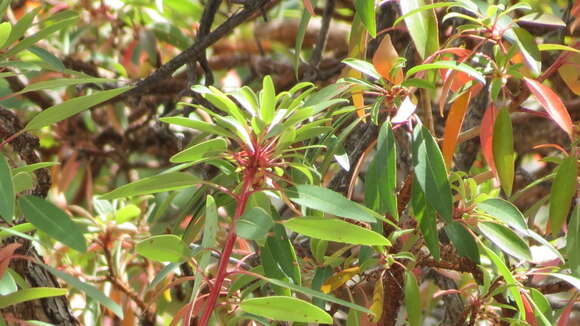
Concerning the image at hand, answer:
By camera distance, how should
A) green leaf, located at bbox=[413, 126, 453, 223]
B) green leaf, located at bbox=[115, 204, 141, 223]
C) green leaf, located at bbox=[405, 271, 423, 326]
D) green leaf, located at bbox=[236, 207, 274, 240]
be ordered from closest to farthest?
1. green leaf, located at bbox=[236, 207, 274, 240]
2. green leaf, located at bbox=[413, 126, 453, 223]
3. green leaf, located at bbox=[405, 271, 423, 326]
4. green leaf, located at bbox=[115, 204, 141, 223]

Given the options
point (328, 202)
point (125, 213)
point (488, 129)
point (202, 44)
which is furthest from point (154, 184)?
point (125, 213)

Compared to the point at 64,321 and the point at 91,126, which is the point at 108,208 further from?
the point at 91,126

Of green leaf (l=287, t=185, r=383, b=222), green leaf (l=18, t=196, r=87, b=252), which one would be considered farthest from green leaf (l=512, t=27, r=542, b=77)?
green leaf (l=18, t=196, r=87, b=252)

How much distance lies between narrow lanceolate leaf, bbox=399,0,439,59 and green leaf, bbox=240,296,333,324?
0.30m

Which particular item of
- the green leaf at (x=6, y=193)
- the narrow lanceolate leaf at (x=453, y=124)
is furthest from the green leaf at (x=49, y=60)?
the narrow lanceolate leaf at (x=453, y=124)

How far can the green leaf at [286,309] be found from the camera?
2.82 ft

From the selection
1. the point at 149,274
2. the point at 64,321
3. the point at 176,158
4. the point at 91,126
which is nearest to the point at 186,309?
the point at 176,158

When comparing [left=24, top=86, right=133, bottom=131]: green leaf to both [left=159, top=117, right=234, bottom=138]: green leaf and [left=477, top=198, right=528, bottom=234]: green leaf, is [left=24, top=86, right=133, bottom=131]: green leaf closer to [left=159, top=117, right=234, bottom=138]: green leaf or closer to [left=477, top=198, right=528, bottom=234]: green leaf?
[left=159, top=117, right=234, bottom=138]: green leaf

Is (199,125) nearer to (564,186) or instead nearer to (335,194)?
(335,194)

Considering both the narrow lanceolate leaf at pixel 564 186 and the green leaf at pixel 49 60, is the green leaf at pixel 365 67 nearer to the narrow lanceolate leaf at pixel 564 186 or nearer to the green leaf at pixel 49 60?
the narrow lanceolate leaf at pixel 564 186

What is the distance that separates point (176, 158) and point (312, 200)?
13 cm

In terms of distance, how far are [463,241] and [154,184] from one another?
1.00 feet

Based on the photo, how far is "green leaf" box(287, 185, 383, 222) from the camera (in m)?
0.87

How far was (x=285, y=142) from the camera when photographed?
0.88m
